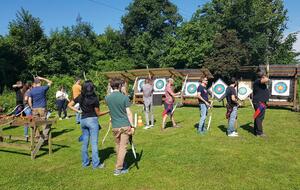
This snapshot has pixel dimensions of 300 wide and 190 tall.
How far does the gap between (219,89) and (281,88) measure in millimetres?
3661

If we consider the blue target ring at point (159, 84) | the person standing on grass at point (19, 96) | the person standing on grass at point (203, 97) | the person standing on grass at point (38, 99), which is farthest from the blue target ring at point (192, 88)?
the person standing on grass at point (38, 99)

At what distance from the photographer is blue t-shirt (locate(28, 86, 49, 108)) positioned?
11078mm

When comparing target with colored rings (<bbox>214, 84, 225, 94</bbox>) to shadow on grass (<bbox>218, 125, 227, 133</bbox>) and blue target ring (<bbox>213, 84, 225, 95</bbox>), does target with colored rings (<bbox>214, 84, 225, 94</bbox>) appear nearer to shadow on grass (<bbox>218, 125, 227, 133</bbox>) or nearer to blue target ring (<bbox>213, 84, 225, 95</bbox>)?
blue target ring (<bbox>213, 84, 225, 95</bbox>)

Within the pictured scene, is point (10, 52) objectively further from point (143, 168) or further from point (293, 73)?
point (143, 168)

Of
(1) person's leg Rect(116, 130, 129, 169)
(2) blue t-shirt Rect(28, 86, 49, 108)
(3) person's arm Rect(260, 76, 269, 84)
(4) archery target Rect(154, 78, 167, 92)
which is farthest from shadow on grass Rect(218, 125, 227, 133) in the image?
(4) archery target Rect(154, 78, 167, 92)

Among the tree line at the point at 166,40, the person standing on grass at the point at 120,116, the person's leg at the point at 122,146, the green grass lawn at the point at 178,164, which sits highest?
the tree line at the point at 166,40

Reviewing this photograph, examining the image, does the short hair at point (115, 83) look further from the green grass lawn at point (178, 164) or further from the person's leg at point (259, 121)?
the person's leg at point (259, 121)

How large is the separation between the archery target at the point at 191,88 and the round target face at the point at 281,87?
513 centimetres

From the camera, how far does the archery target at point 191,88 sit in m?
22.9

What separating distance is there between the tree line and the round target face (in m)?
21.1

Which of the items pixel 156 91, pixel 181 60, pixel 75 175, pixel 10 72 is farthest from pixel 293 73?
pixel 181 60

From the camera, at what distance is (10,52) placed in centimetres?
3073

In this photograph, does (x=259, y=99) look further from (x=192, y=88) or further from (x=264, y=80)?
(x=192, y=88)

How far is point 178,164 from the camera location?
8.56 m
